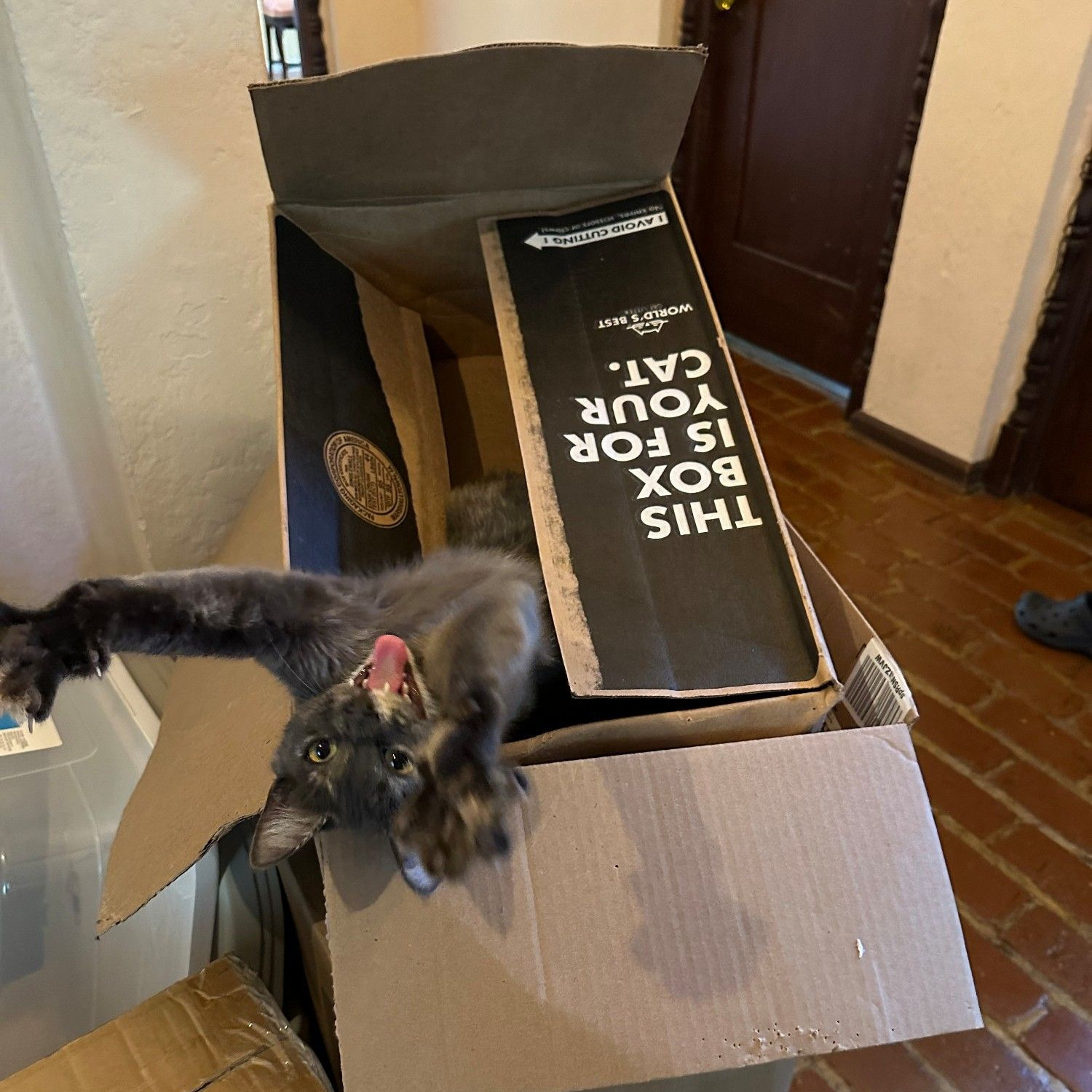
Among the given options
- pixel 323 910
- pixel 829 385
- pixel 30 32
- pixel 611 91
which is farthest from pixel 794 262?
pixel 323 910

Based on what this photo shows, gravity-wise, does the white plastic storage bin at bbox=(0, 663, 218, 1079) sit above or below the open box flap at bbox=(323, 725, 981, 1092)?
below

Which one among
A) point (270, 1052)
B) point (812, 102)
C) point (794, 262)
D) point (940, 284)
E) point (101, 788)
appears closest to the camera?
point (270, 1052)

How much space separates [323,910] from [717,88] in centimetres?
282

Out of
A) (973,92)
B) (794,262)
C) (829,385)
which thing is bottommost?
(829,385)

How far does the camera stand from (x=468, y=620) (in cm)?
75

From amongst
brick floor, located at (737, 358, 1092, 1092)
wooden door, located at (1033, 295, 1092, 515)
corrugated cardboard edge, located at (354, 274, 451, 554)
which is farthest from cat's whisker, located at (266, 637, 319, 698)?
wooden door, located at (1033, 295, 1092, 515)

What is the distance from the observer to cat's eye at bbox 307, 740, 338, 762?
72 cm

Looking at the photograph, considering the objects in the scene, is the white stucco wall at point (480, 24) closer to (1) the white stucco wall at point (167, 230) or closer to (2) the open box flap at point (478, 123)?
(1) the white stucco wall at point (167, 230)

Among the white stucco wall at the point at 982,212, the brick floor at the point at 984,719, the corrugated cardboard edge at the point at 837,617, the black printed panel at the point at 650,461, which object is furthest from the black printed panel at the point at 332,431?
the white stucco wall at the point at 982,212

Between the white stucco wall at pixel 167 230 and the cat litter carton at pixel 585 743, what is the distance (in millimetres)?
200

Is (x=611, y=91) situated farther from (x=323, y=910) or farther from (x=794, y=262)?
(x=794, y=262)

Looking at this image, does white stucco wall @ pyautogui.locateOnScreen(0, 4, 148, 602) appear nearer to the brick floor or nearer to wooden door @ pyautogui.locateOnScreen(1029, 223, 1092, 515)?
the brick floor

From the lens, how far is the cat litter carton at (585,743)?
66 cm

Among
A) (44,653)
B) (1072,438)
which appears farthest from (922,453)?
(44,653)
